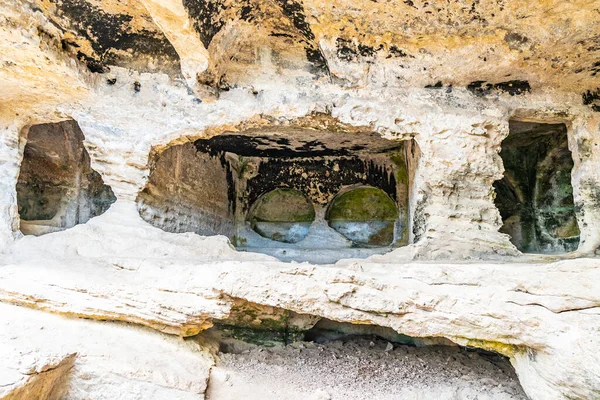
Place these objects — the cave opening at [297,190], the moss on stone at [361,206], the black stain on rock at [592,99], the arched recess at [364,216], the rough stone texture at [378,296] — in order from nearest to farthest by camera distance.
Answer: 1. the rough stone texture at [378,296]
2. the black stain on rock at [592,99]
3. the cave opening at [297,190]
4. the arched recess at [364,216]
5. the moss on stone at [361,206]

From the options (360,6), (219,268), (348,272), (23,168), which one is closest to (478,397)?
(348,272)

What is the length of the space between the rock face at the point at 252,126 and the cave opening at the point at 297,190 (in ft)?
1.74

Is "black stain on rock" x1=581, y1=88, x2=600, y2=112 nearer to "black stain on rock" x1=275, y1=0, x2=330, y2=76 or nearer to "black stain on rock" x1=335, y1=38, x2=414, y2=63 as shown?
"black stain on rock" x1=335, y1=38, x2=414, y2=63

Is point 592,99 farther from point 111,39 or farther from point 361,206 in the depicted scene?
point 111,39

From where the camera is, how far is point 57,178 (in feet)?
17.3

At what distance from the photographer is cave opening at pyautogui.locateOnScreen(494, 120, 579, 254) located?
6301mm

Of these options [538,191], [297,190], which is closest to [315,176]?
[297,190]

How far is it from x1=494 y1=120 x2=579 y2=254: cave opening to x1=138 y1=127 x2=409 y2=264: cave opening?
1.90 m

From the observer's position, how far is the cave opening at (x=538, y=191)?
20.7 ft

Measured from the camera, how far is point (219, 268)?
299cm

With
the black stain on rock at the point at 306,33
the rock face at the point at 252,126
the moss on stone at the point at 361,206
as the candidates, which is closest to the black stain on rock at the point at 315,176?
the moss on stone at the point at 361,206

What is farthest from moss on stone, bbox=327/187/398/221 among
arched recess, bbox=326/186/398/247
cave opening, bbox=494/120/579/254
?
cave opening, bbox=494/120/579/254

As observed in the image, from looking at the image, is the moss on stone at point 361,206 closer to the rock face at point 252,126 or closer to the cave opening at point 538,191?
the cave opening at point 538,191

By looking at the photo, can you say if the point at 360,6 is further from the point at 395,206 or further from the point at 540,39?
the point at 395,206
